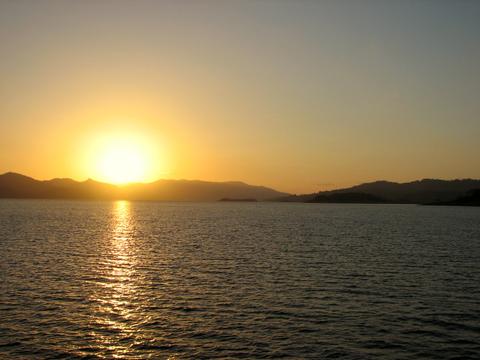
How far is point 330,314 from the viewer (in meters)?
38.2

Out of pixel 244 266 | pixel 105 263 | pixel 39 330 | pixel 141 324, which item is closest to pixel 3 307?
pixel 39 330

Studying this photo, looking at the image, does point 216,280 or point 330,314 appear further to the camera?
point 216,280

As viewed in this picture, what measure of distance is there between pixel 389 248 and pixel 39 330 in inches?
2851

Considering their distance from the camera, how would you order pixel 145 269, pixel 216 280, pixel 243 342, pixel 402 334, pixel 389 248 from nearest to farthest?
pixel 243 342
pixel 402 334
pixel 216 280
pixel 145 269
pixel 389 248

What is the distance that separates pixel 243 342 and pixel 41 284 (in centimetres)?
2968

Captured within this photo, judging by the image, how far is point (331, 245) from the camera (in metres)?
91.8

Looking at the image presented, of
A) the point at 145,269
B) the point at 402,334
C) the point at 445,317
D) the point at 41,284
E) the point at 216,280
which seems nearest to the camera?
the point at 402,334

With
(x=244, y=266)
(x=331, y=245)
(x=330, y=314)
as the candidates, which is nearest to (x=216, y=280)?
(x=244, y=266)

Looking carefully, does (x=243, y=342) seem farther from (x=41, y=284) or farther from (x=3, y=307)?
(x=41, y=284)

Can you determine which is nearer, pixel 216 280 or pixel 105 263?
pixel 216 280

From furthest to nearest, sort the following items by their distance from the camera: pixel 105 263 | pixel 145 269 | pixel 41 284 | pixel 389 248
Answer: pixel 389 248 → pixel 105 263 → pixel 145 269 → pixel 41 284

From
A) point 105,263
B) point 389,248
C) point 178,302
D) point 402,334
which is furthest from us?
point 389,248

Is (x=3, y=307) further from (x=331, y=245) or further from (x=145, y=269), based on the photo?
(x=331, y=245)

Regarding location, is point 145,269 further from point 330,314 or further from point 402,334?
point 402,334
